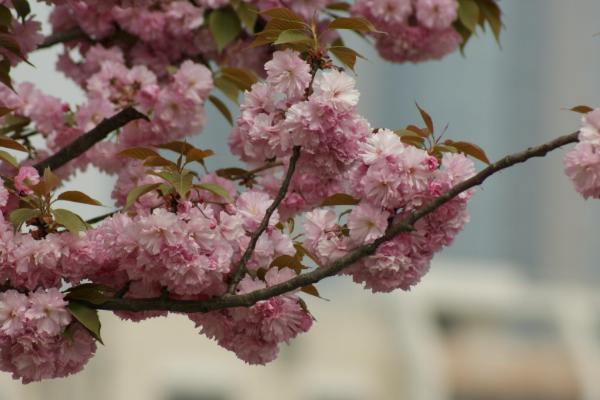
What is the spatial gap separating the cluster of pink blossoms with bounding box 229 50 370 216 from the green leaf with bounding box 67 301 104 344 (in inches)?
12.4

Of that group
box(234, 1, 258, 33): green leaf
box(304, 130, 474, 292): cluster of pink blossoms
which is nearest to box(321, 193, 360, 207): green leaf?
box(304, 130, 474, 292): cluster of pink blossoms

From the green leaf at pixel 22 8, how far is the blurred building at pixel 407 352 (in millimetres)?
13094

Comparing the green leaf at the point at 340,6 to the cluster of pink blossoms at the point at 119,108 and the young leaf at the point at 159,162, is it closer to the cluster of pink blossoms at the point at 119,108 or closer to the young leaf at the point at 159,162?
the cluster of pink blossoms at the point at 119,108


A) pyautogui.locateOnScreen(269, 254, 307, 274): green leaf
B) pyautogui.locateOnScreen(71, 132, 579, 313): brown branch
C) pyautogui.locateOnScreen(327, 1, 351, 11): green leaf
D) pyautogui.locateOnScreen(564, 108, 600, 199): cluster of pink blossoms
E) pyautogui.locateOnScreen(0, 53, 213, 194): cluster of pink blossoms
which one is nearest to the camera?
pyautogui.locateOnScreen(564, 108, 600, 199): cluster of pink blossoms

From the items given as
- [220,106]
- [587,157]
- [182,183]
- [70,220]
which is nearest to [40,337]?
[70,220]

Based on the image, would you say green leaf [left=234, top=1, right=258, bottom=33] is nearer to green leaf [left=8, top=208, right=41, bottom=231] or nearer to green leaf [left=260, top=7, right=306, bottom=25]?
green leaf [left=260, top=7, right=306, bottom=25]

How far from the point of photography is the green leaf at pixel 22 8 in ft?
8.22

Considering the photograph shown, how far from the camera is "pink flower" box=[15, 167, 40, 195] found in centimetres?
222

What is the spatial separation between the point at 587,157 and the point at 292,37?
427 millimetres

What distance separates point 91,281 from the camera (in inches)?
88.7

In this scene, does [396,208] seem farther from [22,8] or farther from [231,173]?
[22,8]

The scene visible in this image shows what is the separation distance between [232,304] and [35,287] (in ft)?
0.88

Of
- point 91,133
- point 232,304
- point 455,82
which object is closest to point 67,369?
point 232,304

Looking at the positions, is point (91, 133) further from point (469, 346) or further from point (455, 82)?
point (455, 82)
